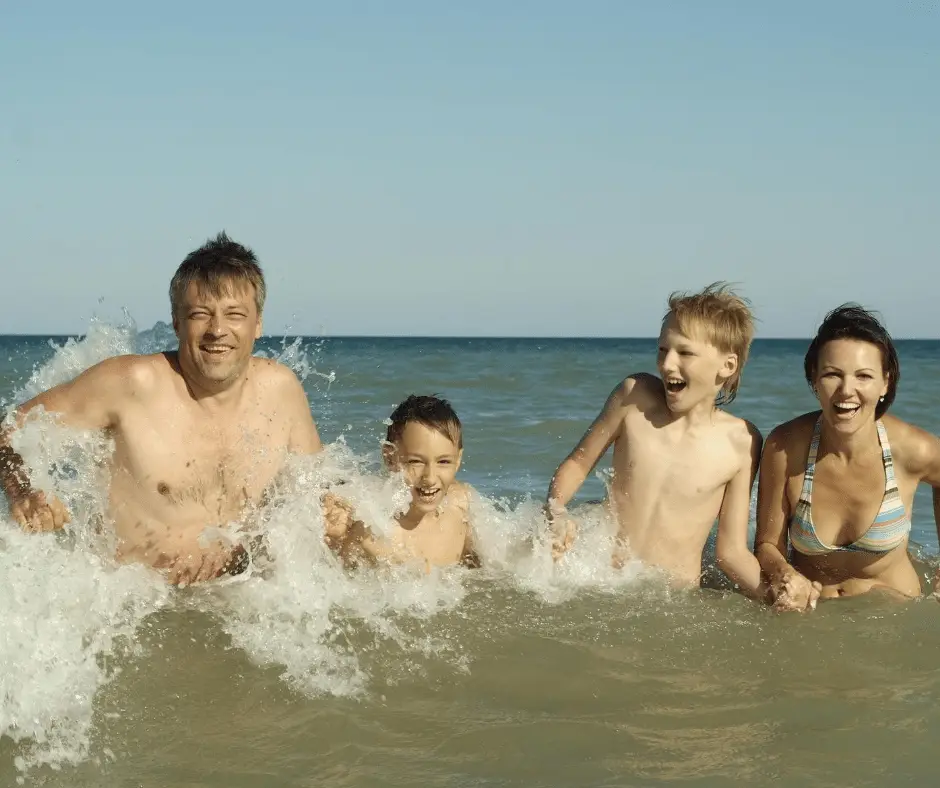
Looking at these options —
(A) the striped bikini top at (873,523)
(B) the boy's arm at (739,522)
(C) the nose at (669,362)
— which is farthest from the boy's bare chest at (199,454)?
(A) the striped bikini top at (873,523)

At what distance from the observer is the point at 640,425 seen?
15.7 feet

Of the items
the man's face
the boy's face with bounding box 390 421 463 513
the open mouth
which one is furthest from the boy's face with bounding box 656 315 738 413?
the man's face

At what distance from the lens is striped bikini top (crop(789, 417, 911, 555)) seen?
4.53 m

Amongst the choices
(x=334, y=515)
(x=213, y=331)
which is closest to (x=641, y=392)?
(x=334, y=515)

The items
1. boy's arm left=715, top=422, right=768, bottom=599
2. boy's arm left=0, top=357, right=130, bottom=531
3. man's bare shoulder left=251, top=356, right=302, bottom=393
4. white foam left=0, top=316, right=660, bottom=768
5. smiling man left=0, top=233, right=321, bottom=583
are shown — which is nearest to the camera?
white foam left=0, top=316, right=660, bottom=768

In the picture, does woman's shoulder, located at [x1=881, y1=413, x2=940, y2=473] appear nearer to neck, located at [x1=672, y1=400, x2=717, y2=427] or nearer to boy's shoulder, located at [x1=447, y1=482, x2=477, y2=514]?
neck, located at [x1=672, y1=400, x2=717, y2=427]

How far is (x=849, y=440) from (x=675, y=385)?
0.72 metres

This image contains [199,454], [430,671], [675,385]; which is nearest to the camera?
[430,671]

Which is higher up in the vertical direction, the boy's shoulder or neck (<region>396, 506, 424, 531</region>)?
the boy's shoulder

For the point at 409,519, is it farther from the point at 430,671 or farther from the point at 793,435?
the point at 793,435

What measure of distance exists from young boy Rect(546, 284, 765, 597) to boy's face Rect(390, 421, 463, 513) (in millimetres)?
472

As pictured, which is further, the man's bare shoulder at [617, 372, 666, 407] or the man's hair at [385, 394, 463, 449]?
the man's bare shoulder at [617, 372, 666, 407]

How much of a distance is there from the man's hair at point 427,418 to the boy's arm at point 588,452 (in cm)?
47

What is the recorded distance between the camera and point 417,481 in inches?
184
